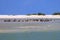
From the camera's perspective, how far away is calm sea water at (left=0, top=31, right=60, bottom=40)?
2889 mm

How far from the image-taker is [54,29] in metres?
3.43

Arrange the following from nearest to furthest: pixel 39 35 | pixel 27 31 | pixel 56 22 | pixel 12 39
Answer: pixel 12 39
pixel 39 35
pixel 27 31
pixel 56 22

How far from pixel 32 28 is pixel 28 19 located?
20 cm

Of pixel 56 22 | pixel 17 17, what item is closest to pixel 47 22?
pixel 56 22

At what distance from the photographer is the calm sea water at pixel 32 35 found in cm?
289

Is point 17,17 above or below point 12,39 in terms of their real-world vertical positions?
above

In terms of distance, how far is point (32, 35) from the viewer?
10.0 ft

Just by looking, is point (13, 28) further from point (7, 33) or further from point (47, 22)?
point (47, 22)

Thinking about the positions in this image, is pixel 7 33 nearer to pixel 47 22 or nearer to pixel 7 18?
pixel 7 18

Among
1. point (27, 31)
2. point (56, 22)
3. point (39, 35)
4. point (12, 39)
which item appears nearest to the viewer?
point (12, 39)

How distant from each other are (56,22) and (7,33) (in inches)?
41.3

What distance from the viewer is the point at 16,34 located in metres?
3.12

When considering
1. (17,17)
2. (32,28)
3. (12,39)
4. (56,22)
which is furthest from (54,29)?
(12,39)

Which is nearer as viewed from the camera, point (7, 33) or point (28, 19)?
point (7, 33)
